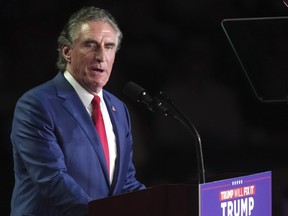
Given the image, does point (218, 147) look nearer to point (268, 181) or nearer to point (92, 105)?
point (92, 105)

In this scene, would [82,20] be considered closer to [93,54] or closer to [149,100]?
[93,54]

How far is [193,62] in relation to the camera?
323 cm

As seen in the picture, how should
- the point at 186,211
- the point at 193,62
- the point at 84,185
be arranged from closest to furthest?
the point at 186,211, the point at 84,185, the point at 193,62

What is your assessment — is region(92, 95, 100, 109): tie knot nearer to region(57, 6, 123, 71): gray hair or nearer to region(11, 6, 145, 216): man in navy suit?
region(11, 6, 145, 216): man in navy suit

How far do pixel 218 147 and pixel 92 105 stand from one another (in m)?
1.10

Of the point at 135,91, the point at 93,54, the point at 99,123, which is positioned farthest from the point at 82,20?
the point at 135,91

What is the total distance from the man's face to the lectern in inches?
28.1

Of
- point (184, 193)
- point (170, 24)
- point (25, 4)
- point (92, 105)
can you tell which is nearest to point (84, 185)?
point (92, 105)

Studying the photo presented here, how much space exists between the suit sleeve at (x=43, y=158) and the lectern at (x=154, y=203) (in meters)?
0.23

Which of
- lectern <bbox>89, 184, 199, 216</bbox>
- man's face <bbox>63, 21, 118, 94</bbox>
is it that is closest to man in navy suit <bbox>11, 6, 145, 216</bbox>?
man's face <bbox>63, 21, 118, 94</bbox>

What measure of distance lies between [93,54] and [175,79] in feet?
2.67

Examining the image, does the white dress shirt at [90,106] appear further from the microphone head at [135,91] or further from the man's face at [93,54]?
the microphone head at [135,91]

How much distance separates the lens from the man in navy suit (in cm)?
209

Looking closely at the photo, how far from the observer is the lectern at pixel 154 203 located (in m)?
1.73
